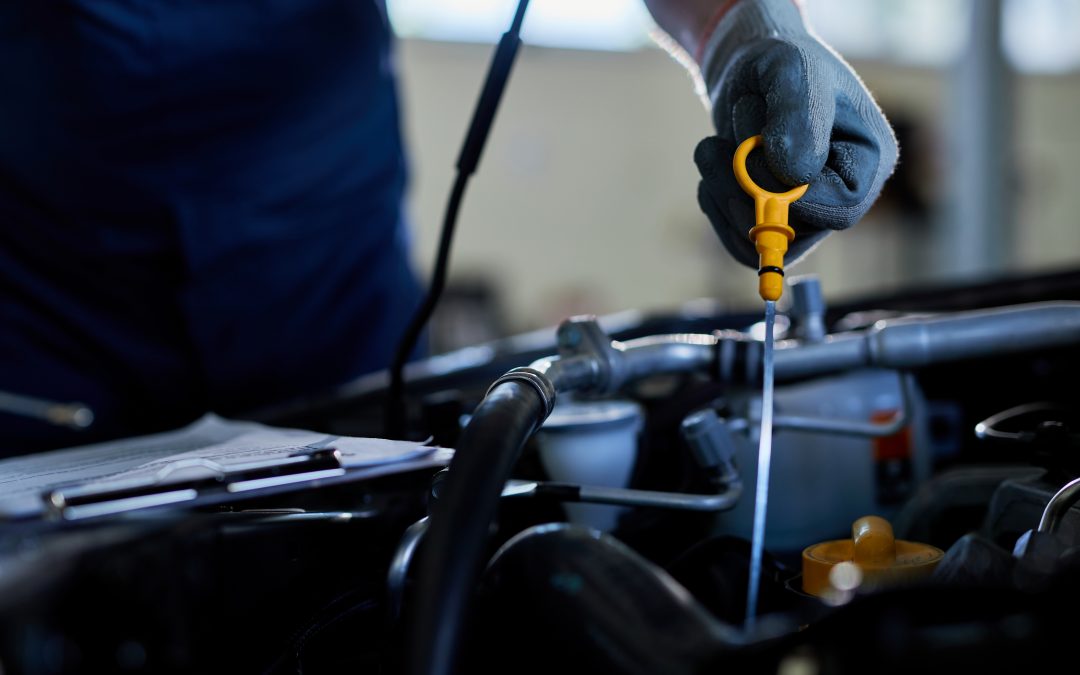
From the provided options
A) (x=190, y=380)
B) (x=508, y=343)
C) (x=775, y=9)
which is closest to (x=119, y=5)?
(x=190, y=380)

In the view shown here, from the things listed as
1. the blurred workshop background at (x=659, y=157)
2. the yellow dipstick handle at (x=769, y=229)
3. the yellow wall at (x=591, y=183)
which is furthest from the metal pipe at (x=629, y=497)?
the yellow wall at (x=591, y=183)

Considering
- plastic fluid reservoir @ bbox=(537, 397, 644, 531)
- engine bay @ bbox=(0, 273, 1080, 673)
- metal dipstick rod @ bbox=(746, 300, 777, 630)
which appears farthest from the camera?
plastic fluid reservoir @ bbox=(537, 397, 644, 531)

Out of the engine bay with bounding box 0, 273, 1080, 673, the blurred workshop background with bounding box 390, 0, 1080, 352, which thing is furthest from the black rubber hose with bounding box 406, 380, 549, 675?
the blurred workshop background with bounding box 390, 0, 1080, 352

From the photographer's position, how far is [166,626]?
0.83 ft

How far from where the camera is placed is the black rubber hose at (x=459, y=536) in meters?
0.26

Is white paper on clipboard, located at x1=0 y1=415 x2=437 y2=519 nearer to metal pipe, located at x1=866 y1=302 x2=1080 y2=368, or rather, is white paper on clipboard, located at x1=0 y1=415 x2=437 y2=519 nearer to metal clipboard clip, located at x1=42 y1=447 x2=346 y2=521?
metal clipboard clip, located at x1=42 y1=447 x2=346 y2=521

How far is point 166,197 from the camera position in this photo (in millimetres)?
929

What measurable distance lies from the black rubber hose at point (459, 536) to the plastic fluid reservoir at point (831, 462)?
0.71ft

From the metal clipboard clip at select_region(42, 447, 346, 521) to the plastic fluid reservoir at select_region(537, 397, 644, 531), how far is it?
0.19 meters

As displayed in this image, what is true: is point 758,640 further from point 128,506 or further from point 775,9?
point 775,9

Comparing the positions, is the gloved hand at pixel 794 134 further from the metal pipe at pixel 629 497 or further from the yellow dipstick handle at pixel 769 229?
the metal pipe at pixel 629 497

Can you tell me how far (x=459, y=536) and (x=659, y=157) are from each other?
428 centimetres

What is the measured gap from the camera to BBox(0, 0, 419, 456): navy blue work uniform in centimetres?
90

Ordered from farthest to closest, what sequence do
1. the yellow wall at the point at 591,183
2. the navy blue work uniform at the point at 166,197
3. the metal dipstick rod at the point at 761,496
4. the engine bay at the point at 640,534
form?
the yellow wall at the point at 591,183
the navy blue work uniform at the point at 166,197
the metal dipstick rod at the point at 761,496
the engine bay at the point at 640,534
